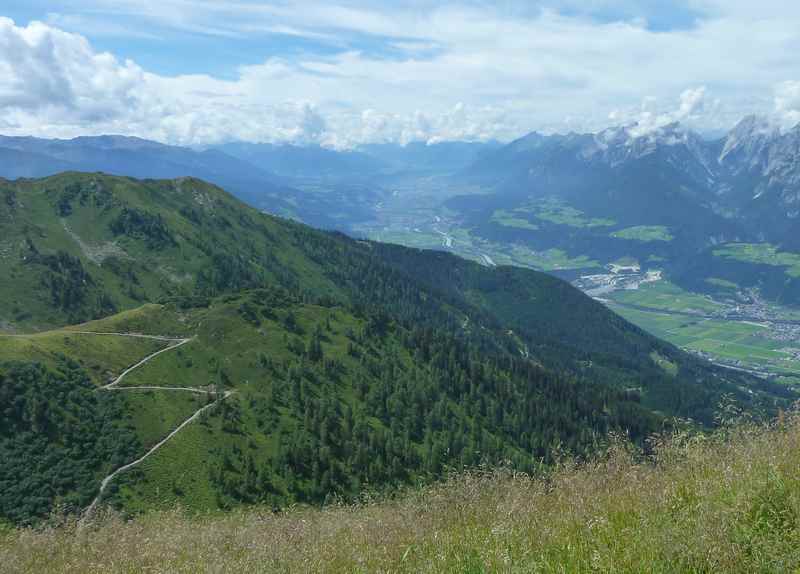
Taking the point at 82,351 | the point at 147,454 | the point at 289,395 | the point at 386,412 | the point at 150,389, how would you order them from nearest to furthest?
→ the point at 147,454 → the point at 150,389 → the point at 82,351 → the point at 289,395 → the point at 386,412

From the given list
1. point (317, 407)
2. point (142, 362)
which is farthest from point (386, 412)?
point (142, 362)

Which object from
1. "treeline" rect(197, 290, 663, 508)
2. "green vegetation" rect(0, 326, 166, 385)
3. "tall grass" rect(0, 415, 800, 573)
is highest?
"tall grass" rect(0, 415, 800, 573)

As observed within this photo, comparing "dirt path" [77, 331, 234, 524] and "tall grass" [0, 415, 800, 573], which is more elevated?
"tall grass" [0, 415, 800, 573]

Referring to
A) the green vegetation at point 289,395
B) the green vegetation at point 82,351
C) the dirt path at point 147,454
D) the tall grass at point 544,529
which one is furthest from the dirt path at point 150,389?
the tall grass at point 544,529

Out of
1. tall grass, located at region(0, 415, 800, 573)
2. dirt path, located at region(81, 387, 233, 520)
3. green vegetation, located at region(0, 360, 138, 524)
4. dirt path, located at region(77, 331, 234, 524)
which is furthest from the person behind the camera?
dirt path, located at region(77, 331, 234, 524)

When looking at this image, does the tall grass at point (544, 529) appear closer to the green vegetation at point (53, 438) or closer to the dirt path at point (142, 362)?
the green vegetation at point (53, 438)

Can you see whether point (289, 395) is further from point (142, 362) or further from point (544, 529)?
point (544, 529)

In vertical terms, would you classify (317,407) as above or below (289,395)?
below

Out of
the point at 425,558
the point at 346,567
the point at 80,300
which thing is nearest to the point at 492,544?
the point at 425,558

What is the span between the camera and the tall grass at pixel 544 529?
7.16 metres

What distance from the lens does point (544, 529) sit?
8.48m

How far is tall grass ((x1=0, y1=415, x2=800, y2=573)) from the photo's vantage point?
716 centimetres

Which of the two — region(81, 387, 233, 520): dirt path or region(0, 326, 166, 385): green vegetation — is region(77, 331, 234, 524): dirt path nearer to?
region(81, 387, 233, 520): dirt path

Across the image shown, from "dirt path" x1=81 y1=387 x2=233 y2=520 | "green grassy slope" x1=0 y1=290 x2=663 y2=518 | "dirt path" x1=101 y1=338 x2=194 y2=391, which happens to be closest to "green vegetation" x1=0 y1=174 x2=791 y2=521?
"green grassy slope" x1=0 y1=290 x2=663 y2=518
